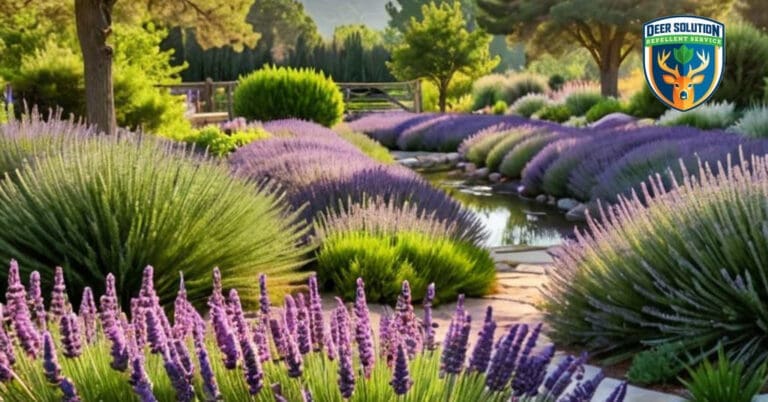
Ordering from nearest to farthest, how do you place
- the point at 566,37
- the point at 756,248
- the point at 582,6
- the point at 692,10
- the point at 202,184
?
1. the point at 756,248
2. the point at 202,184
3. the point at 582,6
4. the point at 692,10
5. the point at 566,37

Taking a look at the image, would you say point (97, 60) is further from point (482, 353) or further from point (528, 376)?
point (528, 376)

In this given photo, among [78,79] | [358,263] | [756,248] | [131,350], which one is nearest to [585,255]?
[756,248]

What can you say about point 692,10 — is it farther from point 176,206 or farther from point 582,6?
point 176,206

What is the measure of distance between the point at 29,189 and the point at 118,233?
616mm

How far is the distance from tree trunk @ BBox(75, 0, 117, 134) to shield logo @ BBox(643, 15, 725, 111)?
691 cm

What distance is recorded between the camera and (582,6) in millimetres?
29484

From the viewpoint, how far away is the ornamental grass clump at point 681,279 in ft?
12.0

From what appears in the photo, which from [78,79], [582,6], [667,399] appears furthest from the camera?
[582,6]

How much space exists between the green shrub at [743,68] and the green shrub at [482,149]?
3809 millimetres

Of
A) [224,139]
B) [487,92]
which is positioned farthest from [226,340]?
[487,92]

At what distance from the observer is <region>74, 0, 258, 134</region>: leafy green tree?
10711 millimetres

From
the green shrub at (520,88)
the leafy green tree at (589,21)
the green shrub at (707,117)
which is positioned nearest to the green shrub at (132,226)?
the green shrub at (707,117)

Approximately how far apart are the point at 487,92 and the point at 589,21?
4838 mm

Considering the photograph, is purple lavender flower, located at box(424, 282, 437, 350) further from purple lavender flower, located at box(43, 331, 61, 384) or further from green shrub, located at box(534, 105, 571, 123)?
green shrub, located at box(534, 105, 571, 123)
